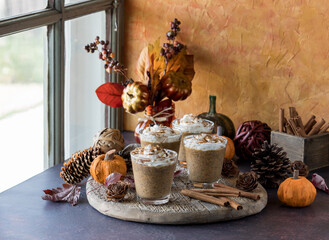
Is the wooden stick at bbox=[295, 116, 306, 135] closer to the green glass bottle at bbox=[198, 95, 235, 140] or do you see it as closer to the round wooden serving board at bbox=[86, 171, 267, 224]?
the green glass bottle at bbox=[198, 95, 235, 140]

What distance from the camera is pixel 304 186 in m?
1.33

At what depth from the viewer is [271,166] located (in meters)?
1.48

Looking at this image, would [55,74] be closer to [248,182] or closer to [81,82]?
[81,82]

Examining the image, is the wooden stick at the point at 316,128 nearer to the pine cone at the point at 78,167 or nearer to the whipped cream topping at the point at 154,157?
the whipped cream topping at the point at 154,157

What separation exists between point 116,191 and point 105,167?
14 cm

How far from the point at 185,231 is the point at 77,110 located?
2.73ft

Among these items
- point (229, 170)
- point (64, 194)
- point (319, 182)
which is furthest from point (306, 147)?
point (64, 194)

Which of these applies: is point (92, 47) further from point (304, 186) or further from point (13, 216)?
point (304, 186)

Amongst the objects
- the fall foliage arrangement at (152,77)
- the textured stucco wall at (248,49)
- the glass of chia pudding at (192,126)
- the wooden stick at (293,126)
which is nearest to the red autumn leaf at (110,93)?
the fall foliage arrangement at (152,77)

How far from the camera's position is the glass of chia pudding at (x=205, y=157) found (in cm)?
135

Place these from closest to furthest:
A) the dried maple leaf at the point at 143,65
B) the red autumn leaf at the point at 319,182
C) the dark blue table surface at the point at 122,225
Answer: the dark blue table surface at the point at 122,225 → the red autumn leaf at the point at 319,182 → the dried maple leaf at the point at 143,65

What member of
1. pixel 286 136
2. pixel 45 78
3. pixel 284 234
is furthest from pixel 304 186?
pixel 45 78

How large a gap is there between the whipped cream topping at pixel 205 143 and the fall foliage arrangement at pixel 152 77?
449 mm

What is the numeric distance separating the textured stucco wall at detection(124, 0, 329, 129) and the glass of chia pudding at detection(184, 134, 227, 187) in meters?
0.61
